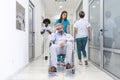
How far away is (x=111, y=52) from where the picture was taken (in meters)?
4.38

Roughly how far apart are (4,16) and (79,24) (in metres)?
2.76

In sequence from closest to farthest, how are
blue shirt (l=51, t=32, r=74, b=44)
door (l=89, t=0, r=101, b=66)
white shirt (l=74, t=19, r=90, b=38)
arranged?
blue shirt (l=51, t=32, r=74, b=44) < door (l=89, t=0, r=101, b=66) < white shirt (l=74, t=19, r=90, b=38)

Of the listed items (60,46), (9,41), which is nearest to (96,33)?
(60,46)

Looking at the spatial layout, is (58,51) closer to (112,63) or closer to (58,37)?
(58,37)

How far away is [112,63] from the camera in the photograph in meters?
4.34

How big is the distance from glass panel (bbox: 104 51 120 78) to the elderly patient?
0.88 meters

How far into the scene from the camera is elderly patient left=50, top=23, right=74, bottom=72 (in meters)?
4.51

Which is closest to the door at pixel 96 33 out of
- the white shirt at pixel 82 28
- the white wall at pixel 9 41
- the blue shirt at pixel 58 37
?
the white shirt at pixel 82 28

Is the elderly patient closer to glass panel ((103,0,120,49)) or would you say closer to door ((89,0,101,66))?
glass panel ((103,0,120,49))

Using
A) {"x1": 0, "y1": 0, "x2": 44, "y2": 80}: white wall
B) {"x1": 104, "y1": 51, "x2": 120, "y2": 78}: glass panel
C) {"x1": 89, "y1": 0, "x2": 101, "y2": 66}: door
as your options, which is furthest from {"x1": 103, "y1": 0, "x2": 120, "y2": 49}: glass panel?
{"x1": 0, "y1": 0, "x2": 44, "y2": 80}: white wall

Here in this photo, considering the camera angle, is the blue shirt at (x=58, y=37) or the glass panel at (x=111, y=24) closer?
the glass panel at (x=111, y=24)

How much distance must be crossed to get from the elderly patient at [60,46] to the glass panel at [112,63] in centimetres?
88

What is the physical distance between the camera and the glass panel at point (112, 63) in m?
3.94

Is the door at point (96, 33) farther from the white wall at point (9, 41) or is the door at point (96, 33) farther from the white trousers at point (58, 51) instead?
the white wall at point (9, 41)
